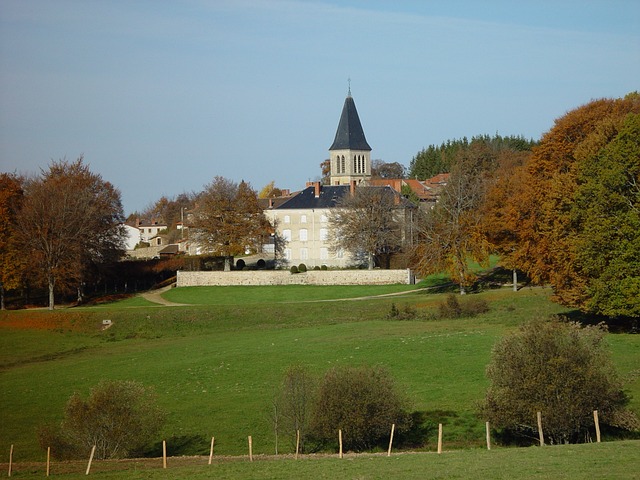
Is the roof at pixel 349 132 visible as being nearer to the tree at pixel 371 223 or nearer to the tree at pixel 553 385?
the tree at pixel 371 223

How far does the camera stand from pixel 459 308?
163ft

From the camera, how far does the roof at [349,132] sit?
3794 inches

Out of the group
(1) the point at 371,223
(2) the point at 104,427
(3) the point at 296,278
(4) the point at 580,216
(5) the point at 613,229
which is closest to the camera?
(2) the point at 104,427

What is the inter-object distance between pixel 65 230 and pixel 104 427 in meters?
40.2

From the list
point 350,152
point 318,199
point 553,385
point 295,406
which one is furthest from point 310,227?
point 553,385

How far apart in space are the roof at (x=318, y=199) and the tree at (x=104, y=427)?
178 feet

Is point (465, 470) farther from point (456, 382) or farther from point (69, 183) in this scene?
point (69, 183)

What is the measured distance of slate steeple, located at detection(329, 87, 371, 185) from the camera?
96.4m

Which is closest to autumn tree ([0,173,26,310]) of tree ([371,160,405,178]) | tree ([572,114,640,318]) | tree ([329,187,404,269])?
tree ([329,187,404,269])

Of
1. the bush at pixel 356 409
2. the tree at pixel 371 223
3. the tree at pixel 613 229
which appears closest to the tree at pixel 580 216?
the tree at pixel 613 229

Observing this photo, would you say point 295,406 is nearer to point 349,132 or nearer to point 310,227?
point 310,227

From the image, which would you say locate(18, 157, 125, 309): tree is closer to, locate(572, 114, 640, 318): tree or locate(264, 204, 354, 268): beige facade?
locate(264, 204, 354, 268): beige facade

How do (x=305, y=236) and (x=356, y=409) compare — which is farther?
(x=305, y=236)

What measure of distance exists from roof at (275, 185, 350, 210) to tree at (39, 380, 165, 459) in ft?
178
